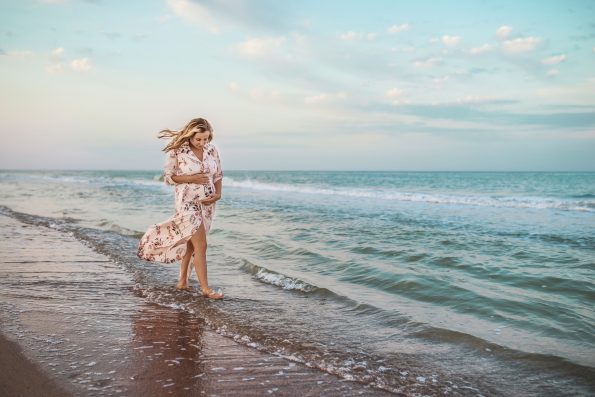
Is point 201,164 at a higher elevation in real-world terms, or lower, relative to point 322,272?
higher

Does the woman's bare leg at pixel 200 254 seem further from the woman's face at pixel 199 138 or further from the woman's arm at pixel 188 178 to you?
the woman's face at pixel 199 138

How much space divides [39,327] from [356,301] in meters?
3.26

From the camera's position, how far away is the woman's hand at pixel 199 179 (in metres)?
5.32

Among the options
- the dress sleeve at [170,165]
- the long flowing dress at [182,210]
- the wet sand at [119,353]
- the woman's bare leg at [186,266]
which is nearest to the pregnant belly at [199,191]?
the long flowing dress at [182,210]

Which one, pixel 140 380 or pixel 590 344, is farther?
pixel 590 344

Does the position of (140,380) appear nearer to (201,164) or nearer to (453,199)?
(201,164)

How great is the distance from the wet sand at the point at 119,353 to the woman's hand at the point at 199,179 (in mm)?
1421

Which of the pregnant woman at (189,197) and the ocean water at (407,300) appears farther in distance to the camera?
the pregnant woman at (189,197)

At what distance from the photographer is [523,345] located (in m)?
4.14

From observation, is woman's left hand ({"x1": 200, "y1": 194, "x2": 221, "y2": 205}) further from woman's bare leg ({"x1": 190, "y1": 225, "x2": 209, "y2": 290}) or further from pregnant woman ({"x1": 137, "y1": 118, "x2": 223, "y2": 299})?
woman's bare leg ({"x1": 190, "y1": 225, "x2": 209, "y2": 290})

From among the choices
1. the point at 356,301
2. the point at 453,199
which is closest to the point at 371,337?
the point at 356,301

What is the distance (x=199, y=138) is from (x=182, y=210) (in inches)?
34.8

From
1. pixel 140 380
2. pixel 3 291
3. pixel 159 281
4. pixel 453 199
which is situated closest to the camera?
pixel 140 380

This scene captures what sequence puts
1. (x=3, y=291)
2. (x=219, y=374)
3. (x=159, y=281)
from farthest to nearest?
(x=159, y=281), (x=3, y=291), (x=219, y=374)
